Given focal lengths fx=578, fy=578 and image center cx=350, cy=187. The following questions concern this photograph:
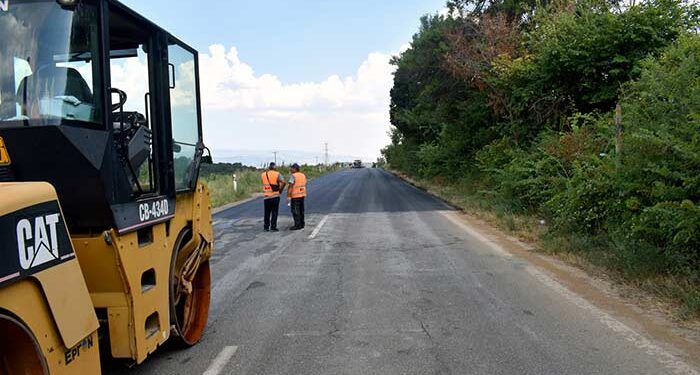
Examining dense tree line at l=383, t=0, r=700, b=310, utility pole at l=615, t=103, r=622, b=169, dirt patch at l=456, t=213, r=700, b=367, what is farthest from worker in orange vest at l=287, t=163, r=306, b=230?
utility pole at l=615, t=103, r=622, b=169

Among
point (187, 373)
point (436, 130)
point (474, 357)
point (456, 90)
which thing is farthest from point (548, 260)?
point (436, 130)

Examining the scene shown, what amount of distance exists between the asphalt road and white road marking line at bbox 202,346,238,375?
0.05ft

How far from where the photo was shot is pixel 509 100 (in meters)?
18.9

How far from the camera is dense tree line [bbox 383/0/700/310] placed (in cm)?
738

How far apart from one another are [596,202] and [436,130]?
77.4ft

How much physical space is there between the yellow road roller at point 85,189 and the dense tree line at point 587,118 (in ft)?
18.2

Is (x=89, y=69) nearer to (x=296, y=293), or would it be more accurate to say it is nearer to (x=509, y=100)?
(x=296, y=293)

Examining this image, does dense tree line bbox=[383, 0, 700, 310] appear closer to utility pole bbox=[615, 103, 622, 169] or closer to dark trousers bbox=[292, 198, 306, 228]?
utility pole bbox=[615, 103, 622, 169]

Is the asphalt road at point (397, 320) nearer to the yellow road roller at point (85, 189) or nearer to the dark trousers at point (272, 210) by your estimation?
the yellow road roller at point (85, 189)

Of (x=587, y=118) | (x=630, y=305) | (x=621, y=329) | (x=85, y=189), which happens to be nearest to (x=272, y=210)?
(x=587, y=118)

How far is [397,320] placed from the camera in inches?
238

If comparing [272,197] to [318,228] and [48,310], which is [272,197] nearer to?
[318,228]

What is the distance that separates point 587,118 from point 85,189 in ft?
39.3

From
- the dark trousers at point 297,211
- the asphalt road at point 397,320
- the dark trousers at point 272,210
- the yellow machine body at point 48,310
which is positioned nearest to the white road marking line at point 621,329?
the asphalt road at point 397,320
